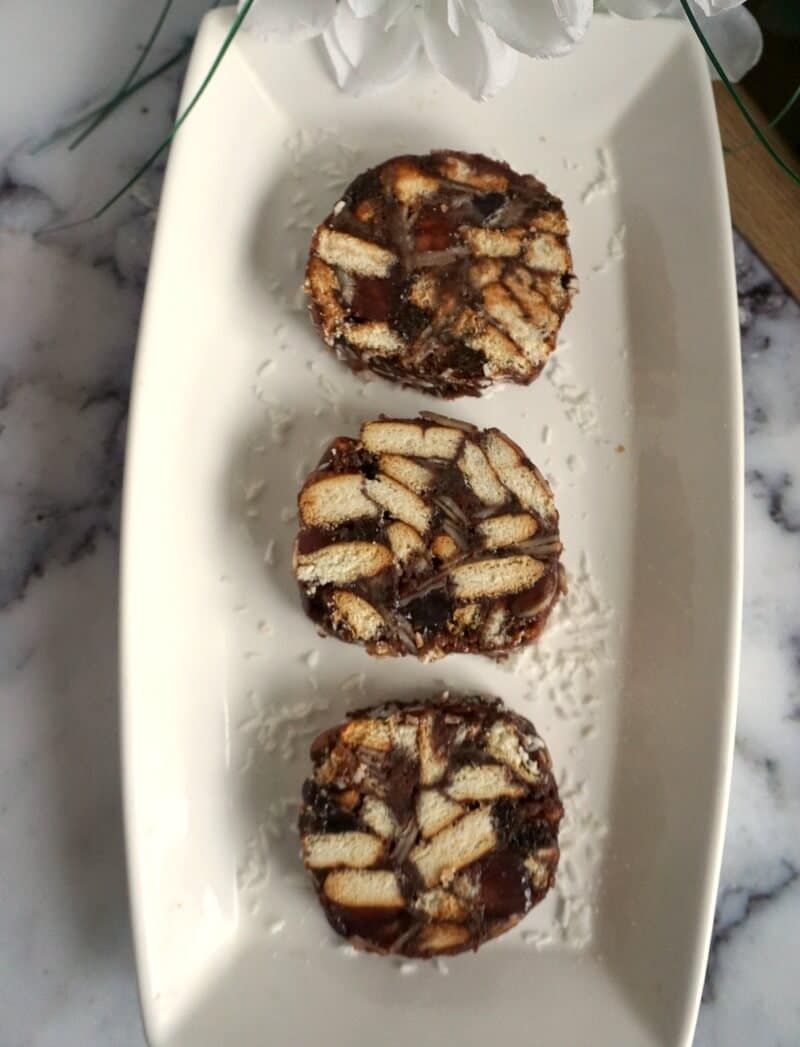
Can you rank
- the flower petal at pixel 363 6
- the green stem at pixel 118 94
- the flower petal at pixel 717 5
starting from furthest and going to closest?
the green stem at pixel 118 94 < the flower petal at pixel 363 6 < the flower petal at pixel 717 5

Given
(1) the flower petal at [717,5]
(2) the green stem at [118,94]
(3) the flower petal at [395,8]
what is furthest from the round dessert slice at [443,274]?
(2) the green stem at [118,94]

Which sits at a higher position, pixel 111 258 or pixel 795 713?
pixel 111 258

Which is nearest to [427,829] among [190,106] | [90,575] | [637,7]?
[90,575]

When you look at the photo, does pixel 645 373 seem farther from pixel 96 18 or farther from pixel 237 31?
pixel 96 18

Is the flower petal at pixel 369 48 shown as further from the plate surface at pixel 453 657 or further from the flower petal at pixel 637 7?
the flower petal at pixel 637 7

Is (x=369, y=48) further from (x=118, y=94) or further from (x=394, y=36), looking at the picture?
(x=118, y=94)

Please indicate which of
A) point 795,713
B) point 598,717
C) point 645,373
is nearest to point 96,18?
point 645,373

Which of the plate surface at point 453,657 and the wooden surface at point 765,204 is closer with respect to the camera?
the plate surface at point 453,657
